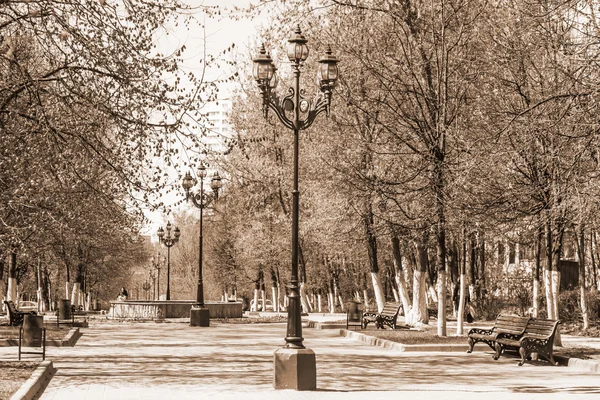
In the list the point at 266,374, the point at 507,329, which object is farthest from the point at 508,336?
the point at 266,374

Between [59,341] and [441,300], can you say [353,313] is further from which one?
[59,341]

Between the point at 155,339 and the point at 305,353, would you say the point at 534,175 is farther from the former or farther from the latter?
the point at 155,339

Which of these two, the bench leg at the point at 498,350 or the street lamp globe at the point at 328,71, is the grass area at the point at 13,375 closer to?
the street lamp globe at the point at 328,71

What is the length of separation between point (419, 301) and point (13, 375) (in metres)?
19.6

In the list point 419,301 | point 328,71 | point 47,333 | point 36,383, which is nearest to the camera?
point 36,383

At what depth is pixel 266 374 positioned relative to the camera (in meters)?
18.4

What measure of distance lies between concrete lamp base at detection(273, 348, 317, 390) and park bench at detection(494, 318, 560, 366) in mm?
6830

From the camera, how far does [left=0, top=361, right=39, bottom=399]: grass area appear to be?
14445 mm

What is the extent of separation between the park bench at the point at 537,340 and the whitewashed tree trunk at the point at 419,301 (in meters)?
11.4

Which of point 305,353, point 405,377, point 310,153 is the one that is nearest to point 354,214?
point 310,153

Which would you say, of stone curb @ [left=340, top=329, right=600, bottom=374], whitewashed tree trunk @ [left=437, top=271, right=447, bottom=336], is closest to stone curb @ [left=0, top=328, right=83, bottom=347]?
stone curb @ [left=340, top=329, right=600, bottom=374]

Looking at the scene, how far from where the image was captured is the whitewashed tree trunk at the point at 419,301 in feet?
109

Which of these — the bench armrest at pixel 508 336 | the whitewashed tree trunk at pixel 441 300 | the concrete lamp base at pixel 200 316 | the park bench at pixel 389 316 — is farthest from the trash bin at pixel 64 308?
the bench armrest at pixel 508 336

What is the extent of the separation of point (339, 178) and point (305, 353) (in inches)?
493
